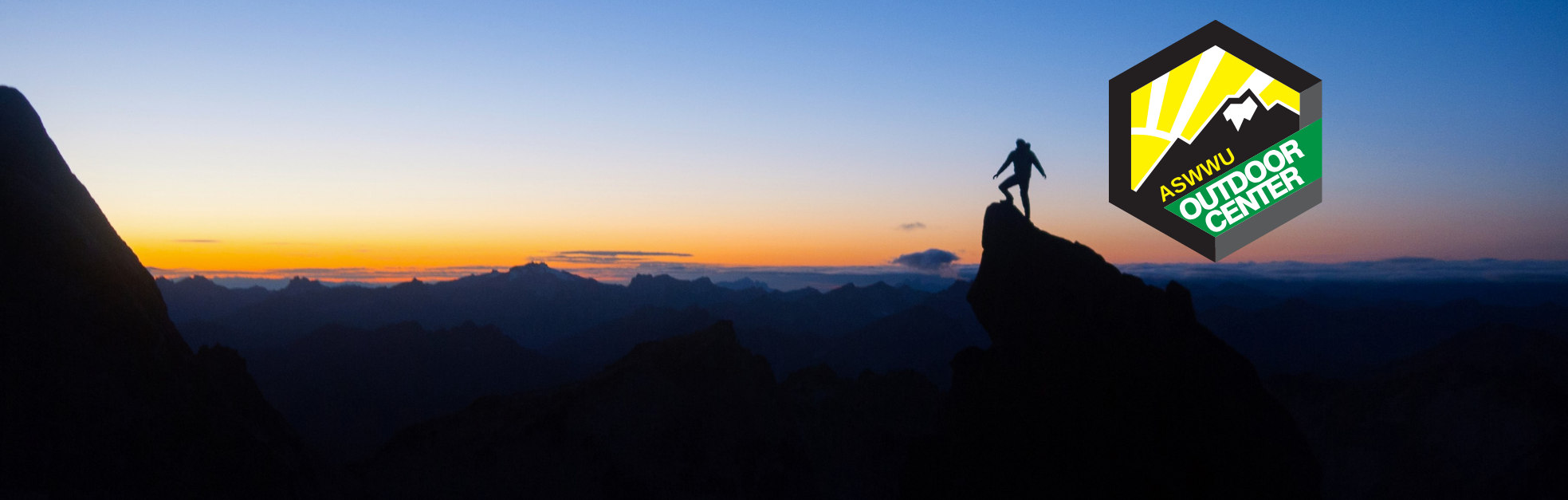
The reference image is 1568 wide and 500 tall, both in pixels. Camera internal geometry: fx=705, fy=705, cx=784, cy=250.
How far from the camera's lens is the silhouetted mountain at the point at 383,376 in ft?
479

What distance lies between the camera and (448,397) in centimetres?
16262

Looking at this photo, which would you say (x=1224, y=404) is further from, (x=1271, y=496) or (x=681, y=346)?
(x=681, y=346)

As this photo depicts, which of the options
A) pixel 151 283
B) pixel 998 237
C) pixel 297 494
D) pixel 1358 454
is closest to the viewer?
pixel 998 237

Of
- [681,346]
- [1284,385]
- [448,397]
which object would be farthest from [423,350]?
[1284,385]

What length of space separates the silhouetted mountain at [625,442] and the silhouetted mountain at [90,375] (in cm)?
1398

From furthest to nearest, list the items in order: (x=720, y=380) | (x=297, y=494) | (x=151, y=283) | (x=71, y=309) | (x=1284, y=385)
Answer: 1. (x=1284, y=385)
2. (x=720, y=380)
3. (x=151, y=283)
4. (x=297, y=494)
5. (x=71, y=309)

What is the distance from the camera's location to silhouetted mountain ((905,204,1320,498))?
21.0 meters

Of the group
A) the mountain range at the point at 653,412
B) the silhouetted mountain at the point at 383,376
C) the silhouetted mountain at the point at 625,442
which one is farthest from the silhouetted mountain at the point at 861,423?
the silhouetted mountain at the point at 383,376

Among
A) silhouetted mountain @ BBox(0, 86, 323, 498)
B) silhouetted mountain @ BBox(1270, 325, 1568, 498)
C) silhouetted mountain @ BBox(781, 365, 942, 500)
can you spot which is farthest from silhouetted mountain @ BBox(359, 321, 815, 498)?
silhouetted mountain @ BBox(1270, 325, 1568, 498)

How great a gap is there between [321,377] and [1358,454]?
628 feet

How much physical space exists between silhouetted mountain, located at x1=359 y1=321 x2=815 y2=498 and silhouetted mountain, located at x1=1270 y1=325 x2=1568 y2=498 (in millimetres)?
66533

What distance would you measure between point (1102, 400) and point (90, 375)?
34301 millimetres

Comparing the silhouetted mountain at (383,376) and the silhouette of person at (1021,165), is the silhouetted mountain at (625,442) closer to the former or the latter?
the silhouette of person at (1021,165)

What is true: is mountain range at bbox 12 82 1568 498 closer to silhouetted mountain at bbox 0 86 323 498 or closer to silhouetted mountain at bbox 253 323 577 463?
silhouetted mountain at bbox 0 86 323 498
